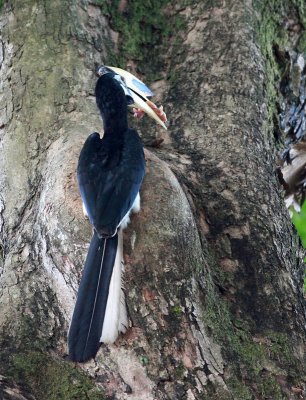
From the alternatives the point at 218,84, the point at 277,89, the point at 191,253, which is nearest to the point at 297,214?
the point at 277,89

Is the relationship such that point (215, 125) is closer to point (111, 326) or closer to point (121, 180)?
point (121, 180)

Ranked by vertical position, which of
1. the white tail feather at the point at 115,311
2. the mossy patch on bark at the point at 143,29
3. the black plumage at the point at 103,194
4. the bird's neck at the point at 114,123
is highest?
the mossy patch on bark at the point at 143,29

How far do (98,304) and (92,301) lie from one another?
0.02 m

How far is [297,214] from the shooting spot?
4.79 metres

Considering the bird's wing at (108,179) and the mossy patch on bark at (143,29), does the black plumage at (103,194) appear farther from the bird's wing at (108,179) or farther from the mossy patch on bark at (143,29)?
the mossy patch on bark at (143,29)

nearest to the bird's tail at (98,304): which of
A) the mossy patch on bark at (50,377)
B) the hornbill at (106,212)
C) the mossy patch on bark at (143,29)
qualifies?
the hornbill at (106,212)

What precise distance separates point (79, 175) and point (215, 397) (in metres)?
0.95

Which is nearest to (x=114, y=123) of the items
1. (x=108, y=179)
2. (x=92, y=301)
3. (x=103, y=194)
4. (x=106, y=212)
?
(x=108, y=179)

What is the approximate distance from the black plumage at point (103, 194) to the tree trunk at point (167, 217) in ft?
0.24

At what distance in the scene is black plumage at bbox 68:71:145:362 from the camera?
2.68 meters

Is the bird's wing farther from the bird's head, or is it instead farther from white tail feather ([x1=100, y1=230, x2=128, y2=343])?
the bird's head

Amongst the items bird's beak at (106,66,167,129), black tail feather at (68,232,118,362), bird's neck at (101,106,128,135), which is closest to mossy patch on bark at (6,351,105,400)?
black tail feather at (68,232,118,362)

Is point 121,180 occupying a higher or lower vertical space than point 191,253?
higher

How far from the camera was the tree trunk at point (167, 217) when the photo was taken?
276cm
